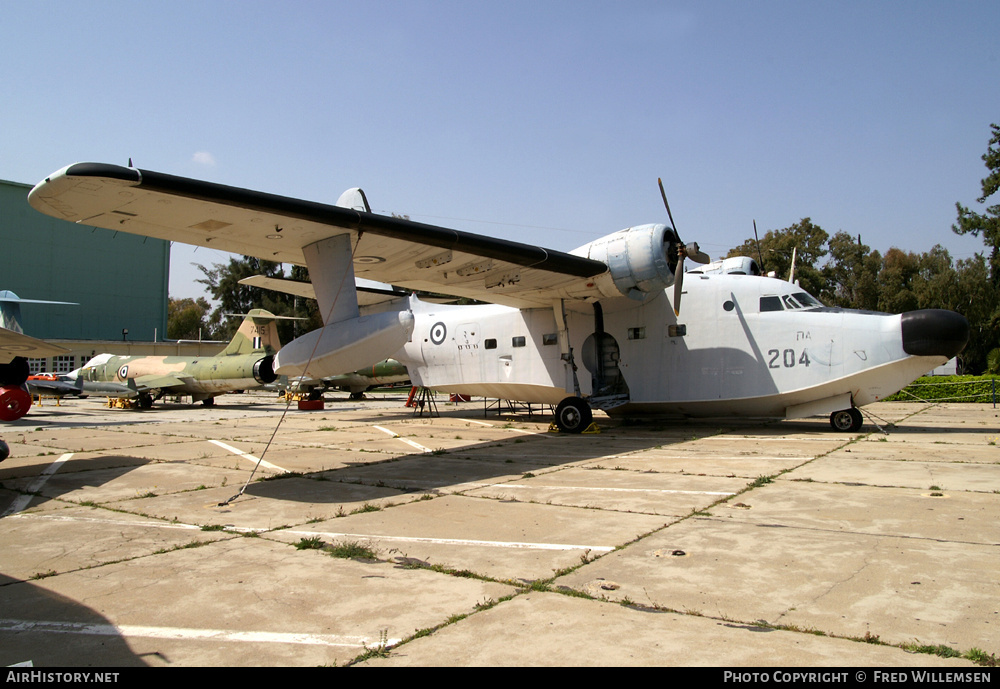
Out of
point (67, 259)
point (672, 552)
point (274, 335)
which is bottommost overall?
point (672, 552)

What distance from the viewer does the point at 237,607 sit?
11.4 ft

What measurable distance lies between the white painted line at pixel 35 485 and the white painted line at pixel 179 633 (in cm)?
367

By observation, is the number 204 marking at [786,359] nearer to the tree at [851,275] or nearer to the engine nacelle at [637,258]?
the engine nacelle at [637,258]

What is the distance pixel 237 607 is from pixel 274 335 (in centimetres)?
2231

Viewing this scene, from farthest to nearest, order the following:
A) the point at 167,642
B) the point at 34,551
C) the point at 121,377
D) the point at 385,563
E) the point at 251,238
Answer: the point at 121,377, the point at 251,238, the point at 34,551, the point at 385,563, the point at 167,642

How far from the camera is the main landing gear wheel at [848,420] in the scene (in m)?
12.5

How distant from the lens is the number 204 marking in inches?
Result: 484

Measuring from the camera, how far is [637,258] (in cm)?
1201

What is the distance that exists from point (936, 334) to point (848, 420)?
243 cm

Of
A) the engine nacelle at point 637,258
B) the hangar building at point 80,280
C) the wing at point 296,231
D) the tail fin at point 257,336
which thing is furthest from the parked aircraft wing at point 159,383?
the hangar building at point 80,280

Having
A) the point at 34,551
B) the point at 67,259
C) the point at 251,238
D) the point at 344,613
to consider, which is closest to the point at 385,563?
the point at 344,613

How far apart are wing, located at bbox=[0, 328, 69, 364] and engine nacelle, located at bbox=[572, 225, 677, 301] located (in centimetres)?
916

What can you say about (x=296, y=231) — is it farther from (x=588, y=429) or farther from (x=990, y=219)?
(x=990, y=219)
